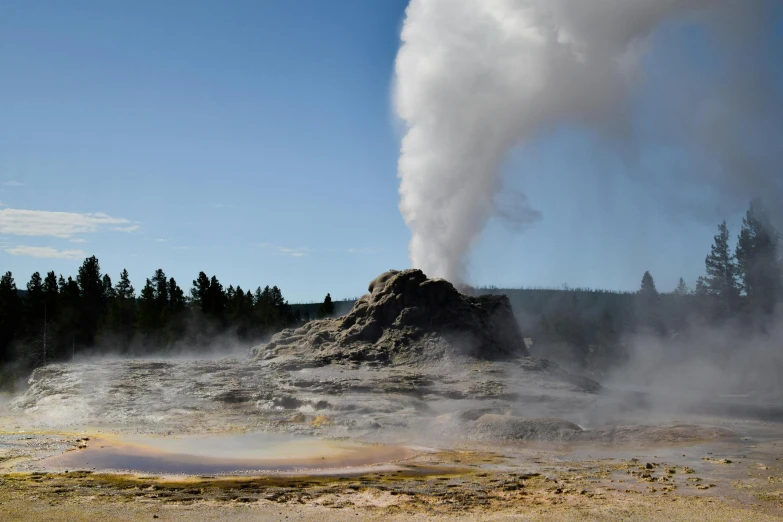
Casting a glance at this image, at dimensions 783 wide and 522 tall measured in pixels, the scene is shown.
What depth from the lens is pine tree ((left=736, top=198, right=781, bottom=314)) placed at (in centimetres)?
5462

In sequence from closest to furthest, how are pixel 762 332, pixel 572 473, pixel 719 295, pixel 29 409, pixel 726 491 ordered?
pixel 726 491 < pixel 572 473 < pixel 29 409 < pixel 762 332 < pixel 719 295

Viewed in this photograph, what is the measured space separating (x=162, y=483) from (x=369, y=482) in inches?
162

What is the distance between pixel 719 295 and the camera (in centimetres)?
5966

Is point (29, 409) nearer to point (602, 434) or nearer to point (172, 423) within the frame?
point (172, 423)

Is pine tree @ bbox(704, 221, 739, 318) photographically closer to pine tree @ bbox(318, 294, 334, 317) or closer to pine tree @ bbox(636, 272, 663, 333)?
pine tree @ bbox(636, 272, 663, 333)

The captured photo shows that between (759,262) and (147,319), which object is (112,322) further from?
(759,262)

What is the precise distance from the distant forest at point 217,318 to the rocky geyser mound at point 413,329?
19216 mm

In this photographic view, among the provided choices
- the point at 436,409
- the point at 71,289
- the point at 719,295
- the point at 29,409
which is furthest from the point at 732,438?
the point at 71,289

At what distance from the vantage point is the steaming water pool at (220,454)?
1567 centimetres

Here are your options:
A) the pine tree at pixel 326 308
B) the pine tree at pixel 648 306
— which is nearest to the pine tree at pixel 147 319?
the pine tree at pixel 326 308

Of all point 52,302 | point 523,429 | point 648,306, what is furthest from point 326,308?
point 523,429

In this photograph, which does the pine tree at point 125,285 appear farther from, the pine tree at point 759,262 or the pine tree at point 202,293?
the pine tree at point 759,262

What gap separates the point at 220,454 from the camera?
17.4 meters

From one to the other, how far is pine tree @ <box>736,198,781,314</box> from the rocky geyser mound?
3215 cm
